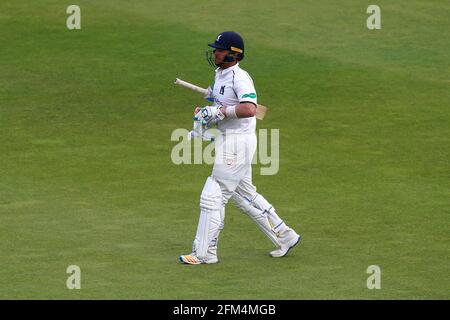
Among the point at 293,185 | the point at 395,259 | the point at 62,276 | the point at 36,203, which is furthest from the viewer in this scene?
the point at 293,185

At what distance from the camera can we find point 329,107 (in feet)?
74.3

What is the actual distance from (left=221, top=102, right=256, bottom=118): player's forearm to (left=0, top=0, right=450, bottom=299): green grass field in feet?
5.46

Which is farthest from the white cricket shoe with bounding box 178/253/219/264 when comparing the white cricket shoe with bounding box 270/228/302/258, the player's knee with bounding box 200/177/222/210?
the white cricket shoe with bounding box 270/228/302/258

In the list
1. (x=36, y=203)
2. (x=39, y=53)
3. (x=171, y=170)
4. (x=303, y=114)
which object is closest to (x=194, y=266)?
(x=36, y=203)

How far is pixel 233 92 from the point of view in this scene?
553 inches

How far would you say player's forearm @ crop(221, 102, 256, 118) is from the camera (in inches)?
541

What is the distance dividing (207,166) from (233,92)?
559 centimetres

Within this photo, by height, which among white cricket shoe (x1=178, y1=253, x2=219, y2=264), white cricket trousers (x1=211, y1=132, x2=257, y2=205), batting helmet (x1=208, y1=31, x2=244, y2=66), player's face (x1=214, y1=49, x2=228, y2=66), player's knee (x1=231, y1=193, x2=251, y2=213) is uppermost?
Answer: batting helmet (x1=208, y1=31, x2=244, y2=66)
